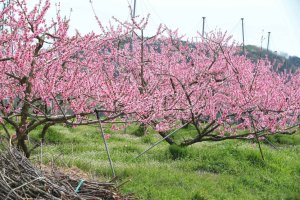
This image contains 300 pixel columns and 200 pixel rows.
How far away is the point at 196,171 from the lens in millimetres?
10445

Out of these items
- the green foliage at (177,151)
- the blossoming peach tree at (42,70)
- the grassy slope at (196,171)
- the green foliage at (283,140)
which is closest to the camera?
the blossoming peach tree at (42,70)

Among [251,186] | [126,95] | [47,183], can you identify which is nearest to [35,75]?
[126,95]

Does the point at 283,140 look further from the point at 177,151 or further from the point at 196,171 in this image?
the point at 196,171

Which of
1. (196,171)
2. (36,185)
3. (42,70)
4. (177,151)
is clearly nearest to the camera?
(36,185)

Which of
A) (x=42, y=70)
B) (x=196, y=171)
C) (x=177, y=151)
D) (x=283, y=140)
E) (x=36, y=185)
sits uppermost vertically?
(x=42, y=70)

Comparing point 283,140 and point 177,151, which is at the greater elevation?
point 177,151

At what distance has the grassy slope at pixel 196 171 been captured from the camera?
331 inches

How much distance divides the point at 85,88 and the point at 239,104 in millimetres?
6277

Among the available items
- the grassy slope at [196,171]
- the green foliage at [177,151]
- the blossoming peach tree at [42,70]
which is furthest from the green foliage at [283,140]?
the blossoming peach tree at [42,70]

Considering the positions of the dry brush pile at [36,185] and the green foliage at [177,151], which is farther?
the green foliage at [177,151]

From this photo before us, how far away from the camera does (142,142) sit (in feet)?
51.4

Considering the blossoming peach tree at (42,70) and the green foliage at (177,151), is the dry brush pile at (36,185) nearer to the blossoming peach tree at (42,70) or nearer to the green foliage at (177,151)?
the blossoming peach tree at (42,70)

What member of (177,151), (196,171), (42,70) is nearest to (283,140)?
(177,151)

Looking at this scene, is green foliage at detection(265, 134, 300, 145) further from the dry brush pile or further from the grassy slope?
the dry brush pile
